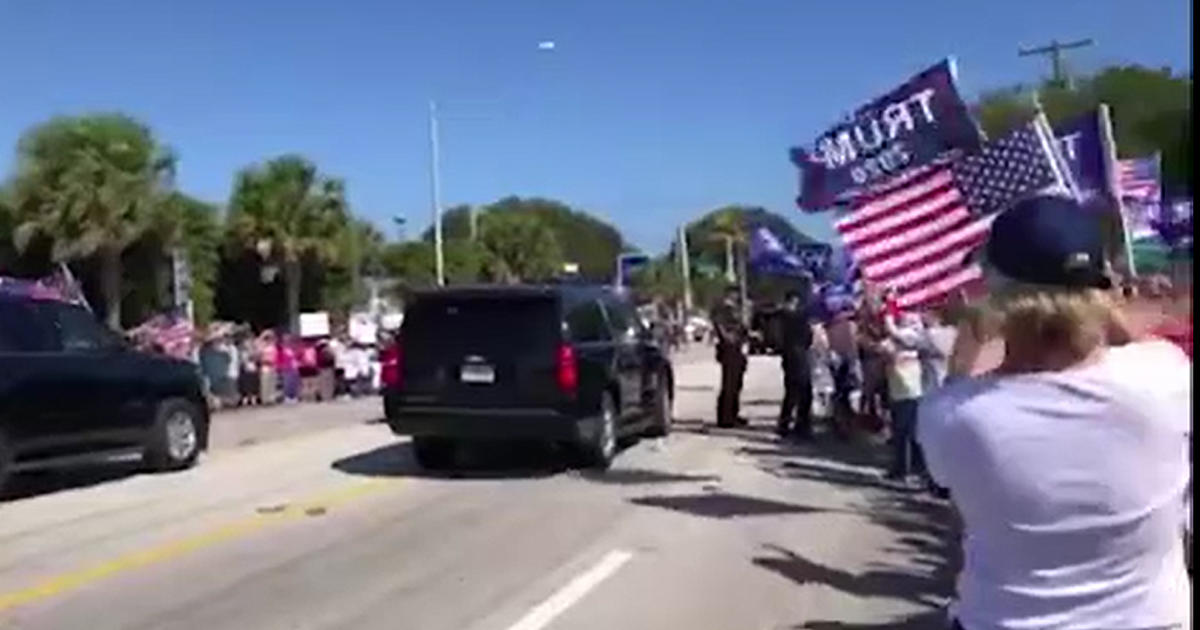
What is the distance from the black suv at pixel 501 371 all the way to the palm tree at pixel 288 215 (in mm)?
41710

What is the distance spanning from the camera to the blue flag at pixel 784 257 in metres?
27.6

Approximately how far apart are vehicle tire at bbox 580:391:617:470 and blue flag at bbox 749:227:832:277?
11165 mm

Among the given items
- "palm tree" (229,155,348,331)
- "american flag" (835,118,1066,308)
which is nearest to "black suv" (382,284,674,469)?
"american flag" (835,118,1066,308)

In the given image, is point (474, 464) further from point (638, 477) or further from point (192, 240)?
point (192, 240)

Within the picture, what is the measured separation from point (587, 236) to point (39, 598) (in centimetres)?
14035

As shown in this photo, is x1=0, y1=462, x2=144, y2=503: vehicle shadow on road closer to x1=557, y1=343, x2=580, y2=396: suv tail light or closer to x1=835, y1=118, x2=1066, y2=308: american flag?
x1=557, y1=343, x2=580, y2=396: suv tail light

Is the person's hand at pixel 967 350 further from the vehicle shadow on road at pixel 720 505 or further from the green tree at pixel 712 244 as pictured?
the green tree at pixel 712 244

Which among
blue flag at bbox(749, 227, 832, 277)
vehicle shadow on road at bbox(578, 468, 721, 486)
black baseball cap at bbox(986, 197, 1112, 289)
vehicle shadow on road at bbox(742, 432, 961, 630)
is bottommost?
vehicle shadow on road at bbox(742, 432, 961, 630)

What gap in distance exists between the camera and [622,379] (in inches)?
686

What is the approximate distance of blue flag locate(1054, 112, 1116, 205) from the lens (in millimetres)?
14367

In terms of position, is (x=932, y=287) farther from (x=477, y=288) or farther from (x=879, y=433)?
(x=879, y=433)

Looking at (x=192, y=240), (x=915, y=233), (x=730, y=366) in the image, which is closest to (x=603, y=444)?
(x=915, y=233)

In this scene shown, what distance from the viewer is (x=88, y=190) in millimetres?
47156

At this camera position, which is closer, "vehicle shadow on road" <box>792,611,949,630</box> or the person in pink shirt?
"vehicle shadow on road" <box>792,611,949,630</box>
